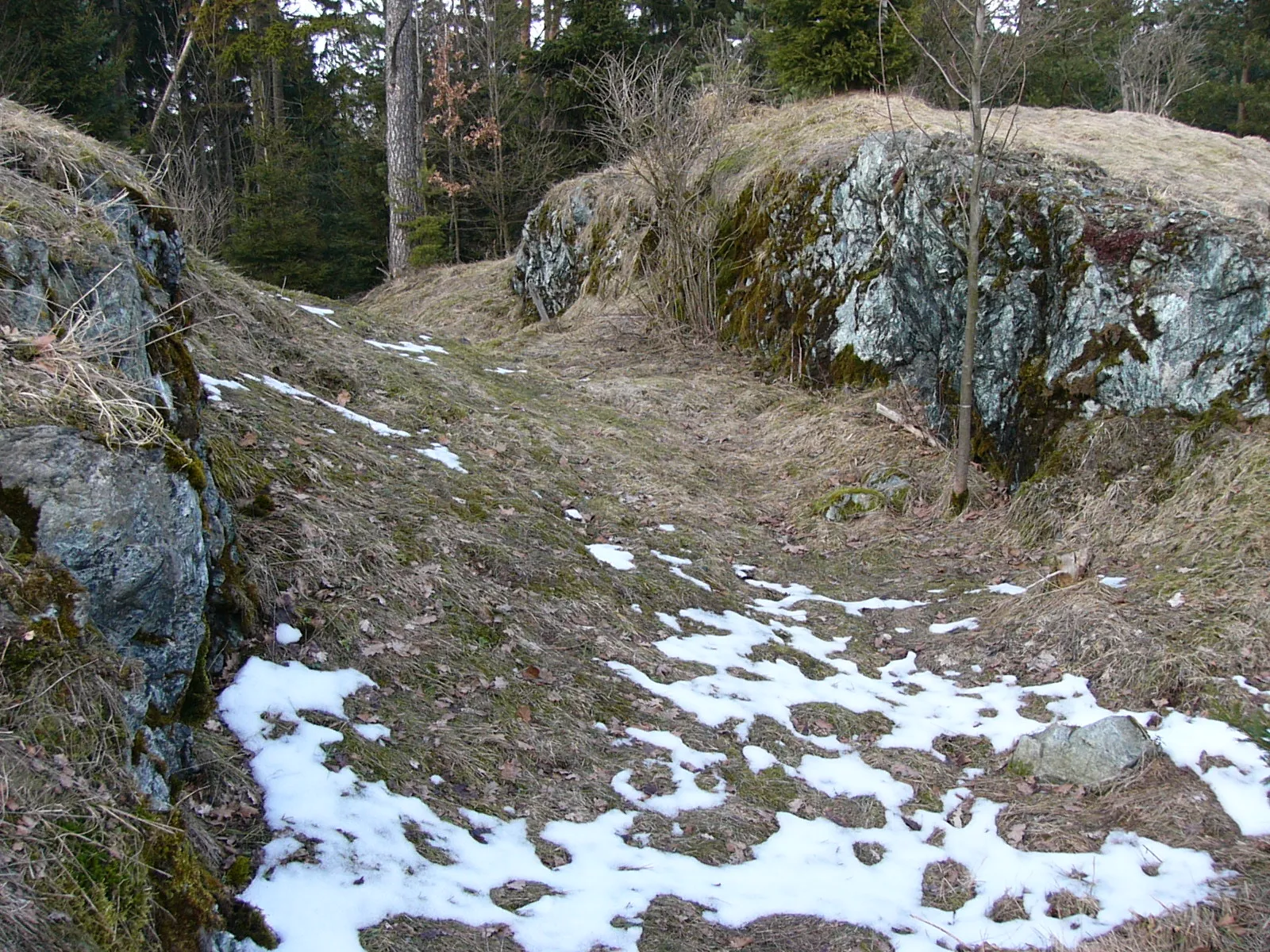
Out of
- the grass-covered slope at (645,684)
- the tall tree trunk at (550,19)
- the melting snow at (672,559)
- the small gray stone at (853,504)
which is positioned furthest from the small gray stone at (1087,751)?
the tall tree trunk at (550,19)

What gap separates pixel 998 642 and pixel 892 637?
0.62 metres

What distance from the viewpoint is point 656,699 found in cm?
421

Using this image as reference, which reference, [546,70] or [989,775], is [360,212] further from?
[989,775]

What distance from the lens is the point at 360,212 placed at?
18766 millimetres

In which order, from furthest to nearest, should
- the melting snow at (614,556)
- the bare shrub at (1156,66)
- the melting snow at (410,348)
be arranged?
the bare shrub at (1156,66)
the melting snow at (410,348)
the melting snow at (614,556)

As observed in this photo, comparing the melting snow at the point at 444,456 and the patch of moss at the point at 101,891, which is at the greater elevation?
the melting snow at the point at 444,456

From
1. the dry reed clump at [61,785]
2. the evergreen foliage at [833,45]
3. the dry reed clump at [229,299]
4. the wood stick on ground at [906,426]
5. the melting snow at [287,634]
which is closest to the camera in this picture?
the dry reed clump at [61,785]

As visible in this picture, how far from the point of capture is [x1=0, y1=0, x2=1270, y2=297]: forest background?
489 inches

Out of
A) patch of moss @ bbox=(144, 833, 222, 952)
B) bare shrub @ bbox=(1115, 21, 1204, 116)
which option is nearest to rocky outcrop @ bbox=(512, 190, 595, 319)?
bare shrub @ bbox=(1115, 21, 1204, 116)

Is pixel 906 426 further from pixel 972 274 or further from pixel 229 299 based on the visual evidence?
pixel 229 299

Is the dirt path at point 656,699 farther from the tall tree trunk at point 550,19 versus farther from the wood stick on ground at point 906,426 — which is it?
the tall tree trunk at point 550,19

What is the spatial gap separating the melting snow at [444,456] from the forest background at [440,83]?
679cm

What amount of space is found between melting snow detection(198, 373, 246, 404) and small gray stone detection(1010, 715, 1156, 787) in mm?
4661

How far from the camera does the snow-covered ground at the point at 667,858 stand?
8.68 feet
